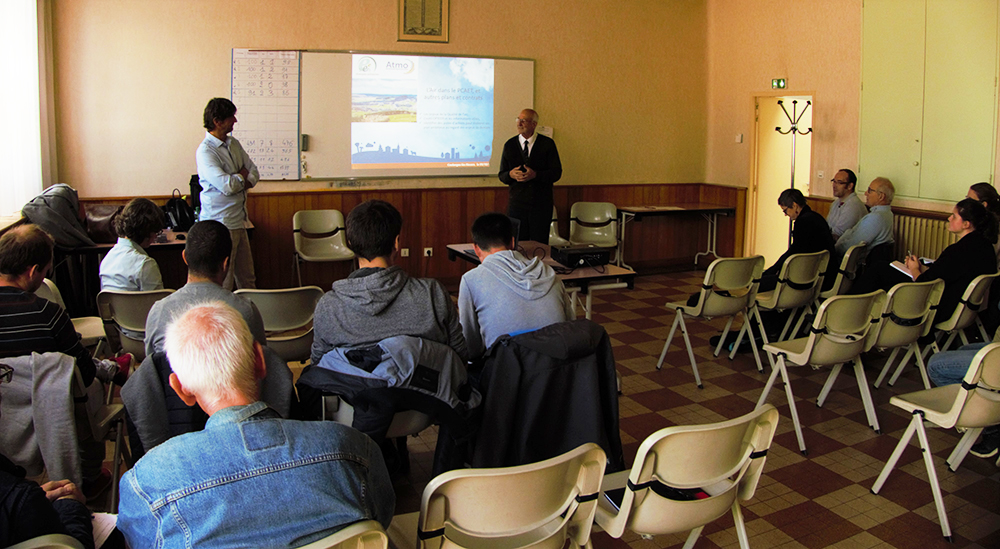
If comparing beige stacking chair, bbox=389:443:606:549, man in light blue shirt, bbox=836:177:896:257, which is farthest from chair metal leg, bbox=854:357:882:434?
beige stacking chair, bbox=389:443:606:549

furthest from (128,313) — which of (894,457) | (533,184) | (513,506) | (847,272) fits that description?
(847,272)

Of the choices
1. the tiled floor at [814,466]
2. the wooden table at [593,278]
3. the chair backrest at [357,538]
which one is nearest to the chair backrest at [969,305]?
the tiled floor at [814,466]

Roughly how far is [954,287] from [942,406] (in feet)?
5.36

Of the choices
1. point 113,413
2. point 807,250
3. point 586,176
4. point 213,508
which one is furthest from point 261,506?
point 586,176

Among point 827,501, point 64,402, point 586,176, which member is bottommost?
point 827,501

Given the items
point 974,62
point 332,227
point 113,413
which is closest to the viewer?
point 113,413

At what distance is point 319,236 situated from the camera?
7434mm

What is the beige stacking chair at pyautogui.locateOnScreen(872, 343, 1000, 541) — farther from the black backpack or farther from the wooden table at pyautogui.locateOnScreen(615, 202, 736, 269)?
the black backpack

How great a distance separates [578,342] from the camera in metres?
2.87

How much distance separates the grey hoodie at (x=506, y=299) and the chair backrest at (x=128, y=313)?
153 centimetres

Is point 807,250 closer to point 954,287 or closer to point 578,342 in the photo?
point 954,287

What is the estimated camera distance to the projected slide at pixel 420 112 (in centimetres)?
748

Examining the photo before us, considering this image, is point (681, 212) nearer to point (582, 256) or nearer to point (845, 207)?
point (845, 207)

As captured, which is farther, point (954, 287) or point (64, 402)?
point (954, 287)
